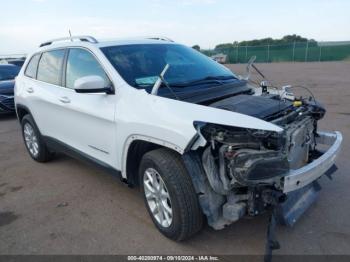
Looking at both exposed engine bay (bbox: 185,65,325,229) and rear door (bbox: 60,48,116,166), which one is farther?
rear door (bbox: 60,48,116,166)

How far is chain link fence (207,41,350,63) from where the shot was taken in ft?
116

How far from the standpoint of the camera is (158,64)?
3.94m

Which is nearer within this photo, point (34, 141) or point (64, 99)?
point (64, 99)

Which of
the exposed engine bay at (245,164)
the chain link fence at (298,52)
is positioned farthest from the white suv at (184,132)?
the chain link fence at (298,52)

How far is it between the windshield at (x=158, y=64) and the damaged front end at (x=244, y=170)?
1.07 m

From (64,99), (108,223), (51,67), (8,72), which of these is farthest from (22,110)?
(8,72)

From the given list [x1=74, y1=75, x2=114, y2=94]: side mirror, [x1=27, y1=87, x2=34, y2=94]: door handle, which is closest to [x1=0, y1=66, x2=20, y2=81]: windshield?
[x1=27, y1=87, x2=34, y2=94]: door handle

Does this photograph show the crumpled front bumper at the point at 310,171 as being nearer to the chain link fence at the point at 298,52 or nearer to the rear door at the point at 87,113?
the rear door at the point at 87,113

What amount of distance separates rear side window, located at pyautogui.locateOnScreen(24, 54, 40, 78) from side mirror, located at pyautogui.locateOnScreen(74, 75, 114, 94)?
238 cm

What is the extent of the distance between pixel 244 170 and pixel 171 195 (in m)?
0.71

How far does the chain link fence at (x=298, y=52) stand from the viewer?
35.3 meters

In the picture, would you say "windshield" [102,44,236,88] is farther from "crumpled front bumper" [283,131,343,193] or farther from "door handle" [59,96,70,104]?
"crumpled front bumper" [283,131,343,193]

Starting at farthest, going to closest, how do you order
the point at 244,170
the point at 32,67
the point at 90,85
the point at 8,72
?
1. the point at 8,72
2. the point at 32,67
3. the point at 90,85
4. the point at 244,170

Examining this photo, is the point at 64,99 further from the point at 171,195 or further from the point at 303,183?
the point at 303,183
